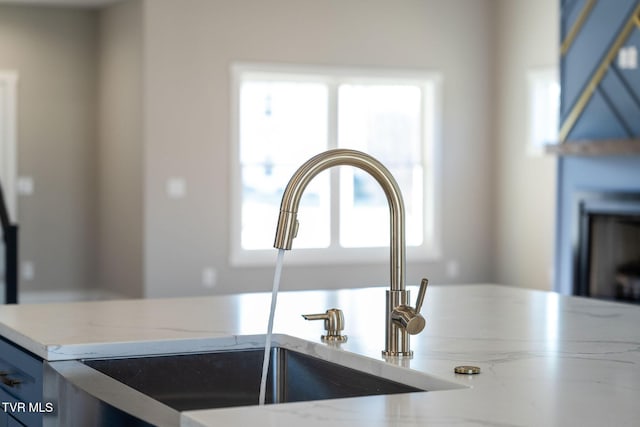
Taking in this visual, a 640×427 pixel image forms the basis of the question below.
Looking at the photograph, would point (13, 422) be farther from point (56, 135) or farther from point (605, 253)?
point (56, 135)

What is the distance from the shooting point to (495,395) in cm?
144

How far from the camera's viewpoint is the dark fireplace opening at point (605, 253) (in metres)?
6.21

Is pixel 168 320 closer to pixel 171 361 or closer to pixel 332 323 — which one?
pixel 171 361

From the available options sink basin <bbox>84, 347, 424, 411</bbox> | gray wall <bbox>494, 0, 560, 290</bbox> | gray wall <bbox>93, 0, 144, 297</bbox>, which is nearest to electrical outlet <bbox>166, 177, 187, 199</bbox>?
gray wall <bbox>93, 0, 144, 297</bbox>

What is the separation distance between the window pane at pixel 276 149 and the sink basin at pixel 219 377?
5.57 m

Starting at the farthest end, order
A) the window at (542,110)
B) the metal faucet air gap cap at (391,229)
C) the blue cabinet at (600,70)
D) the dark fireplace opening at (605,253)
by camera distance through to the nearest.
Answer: the window at (542,110) < the dark fireplace opening at (605,253) < the blue cabinet at (600,70) < the metal faucet air gap cap at (391,229)

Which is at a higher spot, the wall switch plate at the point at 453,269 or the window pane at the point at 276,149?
the window pane at the point at 276,149

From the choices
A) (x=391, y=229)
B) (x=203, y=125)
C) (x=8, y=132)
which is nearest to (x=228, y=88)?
(x=203, y=125)

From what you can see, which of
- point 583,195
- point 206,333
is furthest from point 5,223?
point 206,333

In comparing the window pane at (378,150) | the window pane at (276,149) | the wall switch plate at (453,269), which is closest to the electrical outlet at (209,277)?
the window pane at (276,149)

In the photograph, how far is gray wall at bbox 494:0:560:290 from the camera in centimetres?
765

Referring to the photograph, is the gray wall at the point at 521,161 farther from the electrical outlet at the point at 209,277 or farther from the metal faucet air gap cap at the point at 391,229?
the metal faucet air gap cap at the point at 391,229

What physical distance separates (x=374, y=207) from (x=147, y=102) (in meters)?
2.02

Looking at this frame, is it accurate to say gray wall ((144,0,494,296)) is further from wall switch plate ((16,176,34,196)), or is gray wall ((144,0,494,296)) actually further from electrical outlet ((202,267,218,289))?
wall switch plate ((16,176,34,196))
